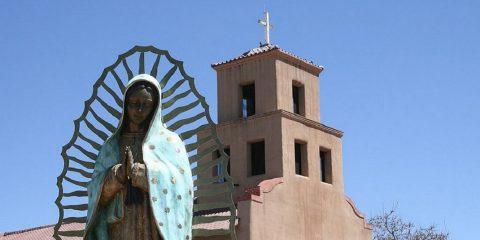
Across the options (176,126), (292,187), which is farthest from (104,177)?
(292,187)

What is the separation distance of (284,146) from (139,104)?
25330mm

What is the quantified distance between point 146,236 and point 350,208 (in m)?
29.2

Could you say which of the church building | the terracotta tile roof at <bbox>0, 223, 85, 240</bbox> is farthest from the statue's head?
the terracotta tile roof at <bbox>0, 223, 85, 240</bbox>

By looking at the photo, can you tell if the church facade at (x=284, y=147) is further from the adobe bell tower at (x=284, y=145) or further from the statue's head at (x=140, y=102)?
the statue's head at (x=140, y=102)

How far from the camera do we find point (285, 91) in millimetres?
36219

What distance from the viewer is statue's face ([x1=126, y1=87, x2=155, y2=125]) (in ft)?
32.1

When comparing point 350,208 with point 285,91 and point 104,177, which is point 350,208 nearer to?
point 285,91

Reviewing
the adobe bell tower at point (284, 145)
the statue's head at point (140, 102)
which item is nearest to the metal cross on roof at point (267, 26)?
the adobe bell tower at point (284, 145)

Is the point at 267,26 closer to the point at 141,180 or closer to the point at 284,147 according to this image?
the point at 284,147

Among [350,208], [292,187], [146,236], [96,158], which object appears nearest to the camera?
[146,236]

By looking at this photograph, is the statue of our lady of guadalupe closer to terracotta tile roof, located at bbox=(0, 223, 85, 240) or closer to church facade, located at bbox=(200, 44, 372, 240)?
church facade, located at bbox=(200, 44, 372, 240)

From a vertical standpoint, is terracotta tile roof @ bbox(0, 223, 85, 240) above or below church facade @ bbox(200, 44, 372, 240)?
below

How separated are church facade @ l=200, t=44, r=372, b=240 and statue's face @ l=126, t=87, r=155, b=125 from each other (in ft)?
76.3

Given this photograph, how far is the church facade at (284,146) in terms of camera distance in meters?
34.6
